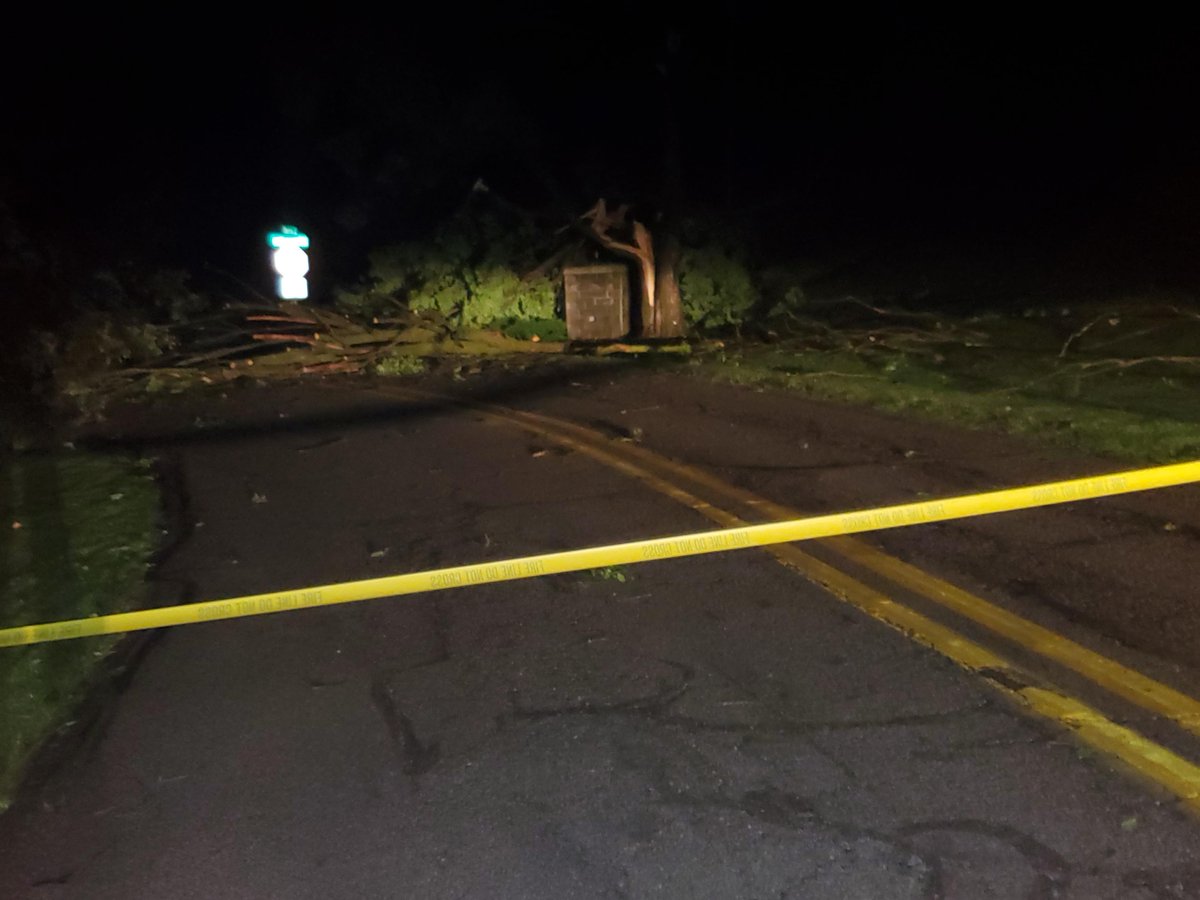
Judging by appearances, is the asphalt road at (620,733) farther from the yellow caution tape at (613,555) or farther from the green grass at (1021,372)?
the green grass at (1021,372)

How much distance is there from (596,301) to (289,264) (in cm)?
535

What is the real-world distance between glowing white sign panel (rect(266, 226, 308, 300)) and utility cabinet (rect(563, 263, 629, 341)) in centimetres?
467

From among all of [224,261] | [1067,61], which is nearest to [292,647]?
[1067,61]

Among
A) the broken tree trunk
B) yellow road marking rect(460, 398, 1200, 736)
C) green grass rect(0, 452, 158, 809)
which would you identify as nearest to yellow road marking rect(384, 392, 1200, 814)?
yellow road marking rect(460, 398, 1200, 736)

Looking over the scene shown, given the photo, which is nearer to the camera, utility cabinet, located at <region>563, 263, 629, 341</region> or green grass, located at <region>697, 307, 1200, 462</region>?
green grass, located at <region>697, 307, 1200, 462</region>

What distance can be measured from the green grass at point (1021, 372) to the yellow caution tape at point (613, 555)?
2247 millimetres

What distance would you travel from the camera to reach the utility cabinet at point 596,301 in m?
20.7

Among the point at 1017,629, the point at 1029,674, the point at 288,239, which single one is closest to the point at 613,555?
the point at 1017,629

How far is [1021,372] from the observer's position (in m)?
12.7

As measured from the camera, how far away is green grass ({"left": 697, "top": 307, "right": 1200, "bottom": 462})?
375 inches

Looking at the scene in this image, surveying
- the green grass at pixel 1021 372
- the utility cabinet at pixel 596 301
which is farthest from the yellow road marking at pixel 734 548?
the utility cabinet at pixel 596 301

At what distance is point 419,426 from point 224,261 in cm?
2208

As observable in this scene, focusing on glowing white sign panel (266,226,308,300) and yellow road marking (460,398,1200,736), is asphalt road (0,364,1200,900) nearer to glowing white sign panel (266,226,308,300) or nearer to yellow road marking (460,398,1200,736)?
yellow road marking (460,398,1200,736)

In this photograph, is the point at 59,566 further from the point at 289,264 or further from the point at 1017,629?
the point at 289,264
